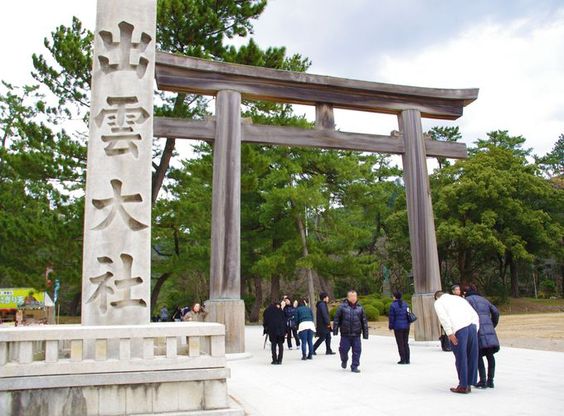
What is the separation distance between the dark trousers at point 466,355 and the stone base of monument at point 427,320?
615 cm

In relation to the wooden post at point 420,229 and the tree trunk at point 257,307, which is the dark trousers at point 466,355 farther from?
the tree trunk at point 257,307

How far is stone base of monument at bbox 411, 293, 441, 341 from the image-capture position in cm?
1291

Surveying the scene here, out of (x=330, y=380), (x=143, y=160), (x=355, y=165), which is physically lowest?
(x=330, y=380)

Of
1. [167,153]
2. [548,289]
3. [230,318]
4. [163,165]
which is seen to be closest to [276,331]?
[230,318]

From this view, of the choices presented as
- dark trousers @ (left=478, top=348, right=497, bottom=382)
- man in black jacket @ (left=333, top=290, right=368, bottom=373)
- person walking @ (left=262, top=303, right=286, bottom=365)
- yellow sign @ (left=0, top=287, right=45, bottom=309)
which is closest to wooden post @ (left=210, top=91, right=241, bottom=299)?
person walking @ (left=262, top=303, right=286, bottom=365)

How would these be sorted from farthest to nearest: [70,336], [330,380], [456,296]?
[330,380] → [456,296] → [70,336]

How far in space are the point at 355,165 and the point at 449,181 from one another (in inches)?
566

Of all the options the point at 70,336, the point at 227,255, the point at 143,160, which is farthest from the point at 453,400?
the point at 227,255

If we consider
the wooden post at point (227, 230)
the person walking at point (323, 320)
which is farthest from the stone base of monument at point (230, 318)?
the person walking at point (323, 320)

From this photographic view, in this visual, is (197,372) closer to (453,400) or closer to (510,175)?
(453,400)

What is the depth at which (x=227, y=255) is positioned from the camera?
451 inches

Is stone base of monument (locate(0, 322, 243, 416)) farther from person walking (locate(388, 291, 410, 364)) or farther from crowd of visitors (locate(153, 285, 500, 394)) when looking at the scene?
person walking (locate(388, 291, 410, 364))

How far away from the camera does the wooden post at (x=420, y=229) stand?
42.6 feet

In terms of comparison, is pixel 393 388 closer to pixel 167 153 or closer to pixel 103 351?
pixel 103 351
